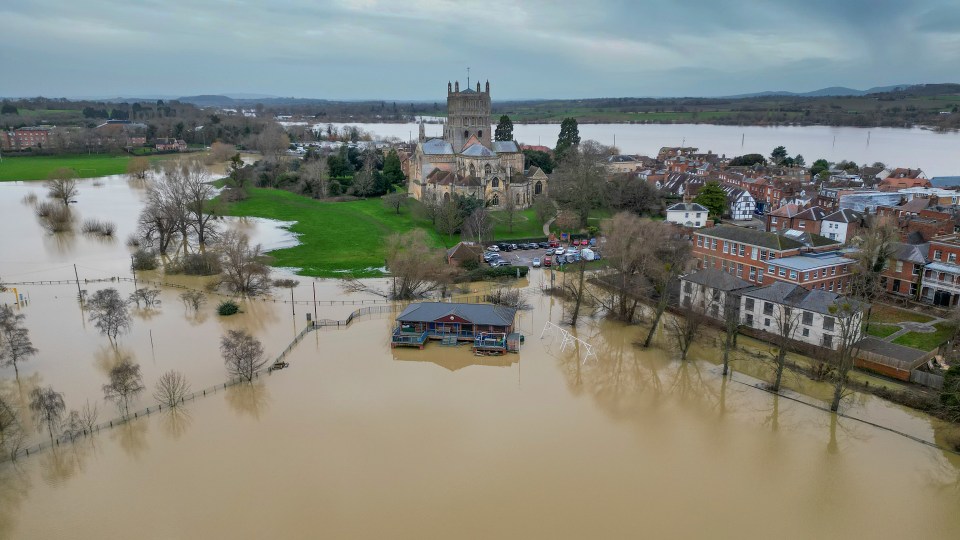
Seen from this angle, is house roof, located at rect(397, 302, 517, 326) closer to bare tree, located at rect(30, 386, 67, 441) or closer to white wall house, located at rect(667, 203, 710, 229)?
bare tree, located at rect(30, 386, 67, 441)

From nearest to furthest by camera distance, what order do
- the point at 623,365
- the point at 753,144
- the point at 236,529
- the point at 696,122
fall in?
1. the point at 236,529
2. the point at 623,365
3. the point at 753,144
4. the point at 696,122

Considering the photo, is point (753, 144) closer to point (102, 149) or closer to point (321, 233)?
point (321, 233)

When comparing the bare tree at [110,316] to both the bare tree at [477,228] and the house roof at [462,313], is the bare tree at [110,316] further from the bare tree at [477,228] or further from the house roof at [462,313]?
the bare tree at [477,228]

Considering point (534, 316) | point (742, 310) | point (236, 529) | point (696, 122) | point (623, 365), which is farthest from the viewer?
point (696, 122)

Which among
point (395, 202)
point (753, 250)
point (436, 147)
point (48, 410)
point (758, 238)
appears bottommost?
point (48, 410)

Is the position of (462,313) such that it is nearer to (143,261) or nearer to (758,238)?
(758,238)

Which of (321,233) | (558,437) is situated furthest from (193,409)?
(321,233)

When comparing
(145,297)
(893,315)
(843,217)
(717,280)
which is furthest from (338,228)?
(893,315)
